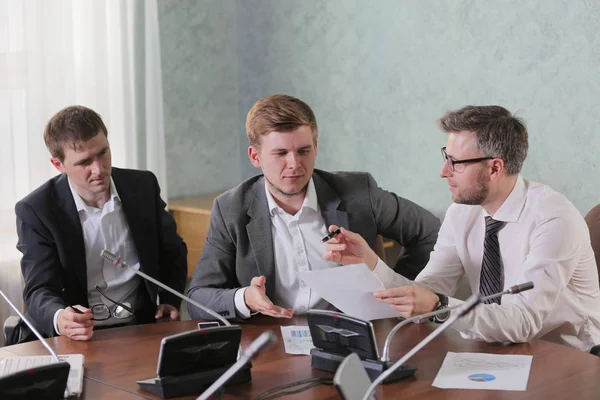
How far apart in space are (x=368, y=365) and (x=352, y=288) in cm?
35

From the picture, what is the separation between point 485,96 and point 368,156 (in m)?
0.75

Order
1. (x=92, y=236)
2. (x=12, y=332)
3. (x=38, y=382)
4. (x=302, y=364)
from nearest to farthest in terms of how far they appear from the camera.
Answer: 1. (x=38, y=382)
2. (x=302, y=364)
3. (x=12, y=332)
4. (x=92, y=236)

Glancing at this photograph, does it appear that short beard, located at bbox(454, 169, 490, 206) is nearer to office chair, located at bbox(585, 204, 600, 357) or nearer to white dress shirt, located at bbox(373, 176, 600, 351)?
white dress shirt, located at bbox(373, 176, 600, 351)

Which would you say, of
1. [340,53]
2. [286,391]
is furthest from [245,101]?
[286,391]

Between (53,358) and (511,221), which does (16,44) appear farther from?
(511,221)

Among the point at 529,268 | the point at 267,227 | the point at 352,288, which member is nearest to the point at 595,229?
the point at 529,268

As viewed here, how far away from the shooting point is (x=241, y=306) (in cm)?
266

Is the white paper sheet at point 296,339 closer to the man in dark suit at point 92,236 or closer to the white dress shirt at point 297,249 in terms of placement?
the white dress shirt at point 297,249

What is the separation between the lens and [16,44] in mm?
3811

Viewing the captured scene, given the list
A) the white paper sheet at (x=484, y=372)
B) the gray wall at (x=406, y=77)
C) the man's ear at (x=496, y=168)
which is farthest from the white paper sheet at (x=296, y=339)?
the gray wall at (x=406, y=77)

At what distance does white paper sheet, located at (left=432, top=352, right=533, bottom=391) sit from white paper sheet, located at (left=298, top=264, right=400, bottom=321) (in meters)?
0.29

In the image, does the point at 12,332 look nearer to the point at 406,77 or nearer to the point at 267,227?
the point at 267,227

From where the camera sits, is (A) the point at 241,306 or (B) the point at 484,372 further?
(A) the point at 241,306

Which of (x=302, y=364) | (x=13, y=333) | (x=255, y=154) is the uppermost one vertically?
(x=255, y=154)
